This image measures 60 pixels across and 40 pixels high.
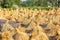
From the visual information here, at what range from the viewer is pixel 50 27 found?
2.74 meters

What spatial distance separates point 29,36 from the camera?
243cm

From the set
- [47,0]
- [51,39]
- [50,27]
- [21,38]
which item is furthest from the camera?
[47,0]

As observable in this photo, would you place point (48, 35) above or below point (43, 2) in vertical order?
above

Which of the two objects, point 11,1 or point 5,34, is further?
point 11,1

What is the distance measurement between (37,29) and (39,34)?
136 millimetres

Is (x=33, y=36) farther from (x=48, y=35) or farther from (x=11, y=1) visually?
(x=11, y=1)

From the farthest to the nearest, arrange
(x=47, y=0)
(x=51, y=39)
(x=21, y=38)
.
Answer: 1. (x=47, y=0)
2. (x=51, y=39)
3. (x=21, y=38)

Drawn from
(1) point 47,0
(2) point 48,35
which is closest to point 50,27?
(2) point 48,35

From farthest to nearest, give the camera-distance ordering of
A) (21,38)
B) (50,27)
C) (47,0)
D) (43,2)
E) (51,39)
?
(47,0)
(43,2)
(50,27)
(51,39)
(21,38)

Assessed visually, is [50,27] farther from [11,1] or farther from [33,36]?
[11,1]

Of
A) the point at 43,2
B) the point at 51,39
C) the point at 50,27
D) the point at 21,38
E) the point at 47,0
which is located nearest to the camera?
the point at 21,38

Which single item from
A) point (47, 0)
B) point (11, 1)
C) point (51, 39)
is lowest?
point (47, 0)

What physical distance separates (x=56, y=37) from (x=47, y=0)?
34.2 meters

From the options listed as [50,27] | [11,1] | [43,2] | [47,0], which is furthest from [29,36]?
[47,0]
